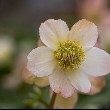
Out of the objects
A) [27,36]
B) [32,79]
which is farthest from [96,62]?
[27,36]

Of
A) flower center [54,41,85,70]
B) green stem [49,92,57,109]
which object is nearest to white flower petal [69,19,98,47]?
flower center [54,41,85,70]

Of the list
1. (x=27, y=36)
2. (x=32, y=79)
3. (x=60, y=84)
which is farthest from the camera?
(x=27, y=36)

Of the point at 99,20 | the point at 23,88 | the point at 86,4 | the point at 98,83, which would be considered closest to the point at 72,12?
the point at 86,4

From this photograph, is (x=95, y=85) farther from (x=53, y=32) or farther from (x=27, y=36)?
(x=27, y=36)

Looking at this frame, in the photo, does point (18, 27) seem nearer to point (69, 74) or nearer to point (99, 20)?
point (99, 20)

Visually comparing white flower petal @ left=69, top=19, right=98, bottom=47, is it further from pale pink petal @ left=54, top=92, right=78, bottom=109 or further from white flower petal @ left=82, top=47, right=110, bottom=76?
pale pink petal @ left=54, top=92, right=78, bottom=109

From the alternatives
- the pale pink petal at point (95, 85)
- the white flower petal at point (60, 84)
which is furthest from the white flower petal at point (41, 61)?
the pale pink petal at point (95, 85)

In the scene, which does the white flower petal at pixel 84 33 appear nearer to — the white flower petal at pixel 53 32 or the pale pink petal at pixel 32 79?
the white flower petal at pixel 53 32
